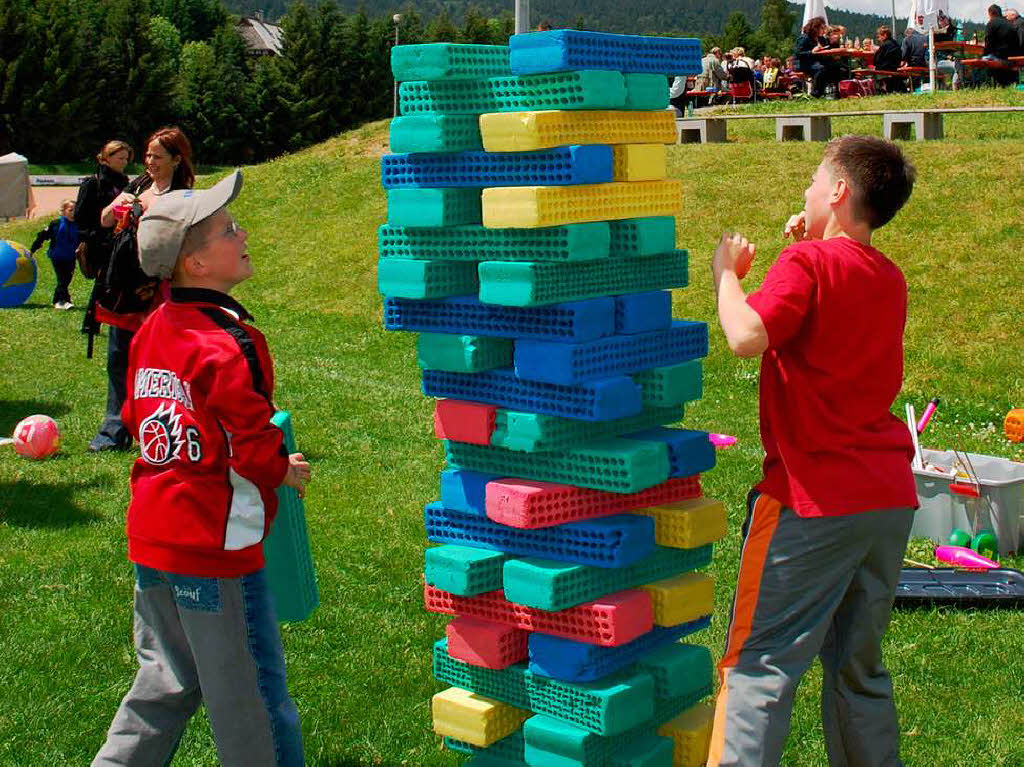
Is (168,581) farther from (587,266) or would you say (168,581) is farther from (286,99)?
(286,99)

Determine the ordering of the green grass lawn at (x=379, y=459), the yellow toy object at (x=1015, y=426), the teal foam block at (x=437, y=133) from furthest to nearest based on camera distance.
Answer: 1. the yellow toy object at (x=1015, y=426)
2. the green grass lawn at (x=379, y=459)
3. the teal foam block at (x=437, y=133)

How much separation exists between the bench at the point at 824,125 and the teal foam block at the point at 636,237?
13.4m

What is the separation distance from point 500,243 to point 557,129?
0.41 m

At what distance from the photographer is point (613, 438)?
4.16 m

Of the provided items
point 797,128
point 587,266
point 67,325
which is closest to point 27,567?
point 587,266

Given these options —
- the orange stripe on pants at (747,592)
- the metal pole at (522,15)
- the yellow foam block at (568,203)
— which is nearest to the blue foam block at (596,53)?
the yellow foam block at (568,203)

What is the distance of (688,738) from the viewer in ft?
14.0

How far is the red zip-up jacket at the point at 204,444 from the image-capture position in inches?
135

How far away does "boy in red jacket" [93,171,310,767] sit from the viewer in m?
3.45

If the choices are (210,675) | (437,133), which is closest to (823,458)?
(437,133)

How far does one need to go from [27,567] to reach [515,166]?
3.89 meters

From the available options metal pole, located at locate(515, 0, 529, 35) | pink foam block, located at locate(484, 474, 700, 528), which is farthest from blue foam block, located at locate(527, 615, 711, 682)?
metal pole, located at locate(515, 0, 529, 35)

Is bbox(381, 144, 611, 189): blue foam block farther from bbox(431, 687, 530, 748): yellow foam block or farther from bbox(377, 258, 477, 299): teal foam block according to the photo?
bbox(431, 687, 530, 748): yellow foam block

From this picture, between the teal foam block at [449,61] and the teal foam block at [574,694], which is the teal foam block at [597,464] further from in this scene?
the teal foam block at [449,61]
